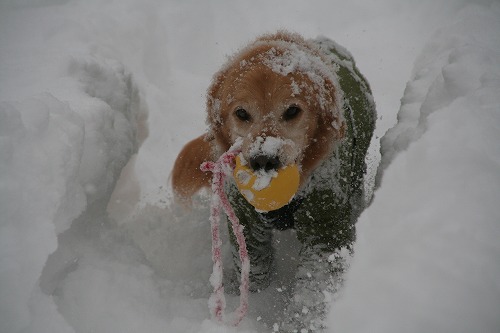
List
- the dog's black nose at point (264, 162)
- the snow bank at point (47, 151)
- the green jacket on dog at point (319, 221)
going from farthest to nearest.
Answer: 1. the green jacket on dog at point (319, 221)
2. the dog's black nose at point (264, 162)
3. the snow bank at point (47, 151)

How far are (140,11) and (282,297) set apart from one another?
3.99m

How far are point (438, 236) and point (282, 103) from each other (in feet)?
3.40

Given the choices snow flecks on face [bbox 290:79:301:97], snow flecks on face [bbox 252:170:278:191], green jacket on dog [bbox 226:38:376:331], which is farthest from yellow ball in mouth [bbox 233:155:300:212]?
snow flecks on face [bbox 290:79:301:97]

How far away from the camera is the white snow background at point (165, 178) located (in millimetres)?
1332

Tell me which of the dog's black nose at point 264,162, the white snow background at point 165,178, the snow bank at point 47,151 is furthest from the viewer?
the dog's black nose at point 264,162

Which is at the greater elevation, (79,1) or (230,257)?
(79,1)

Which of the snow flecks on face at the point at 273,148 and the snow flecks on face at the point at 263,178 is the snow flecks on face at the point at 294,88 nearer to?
the snow flecks on face at the point at 273,148

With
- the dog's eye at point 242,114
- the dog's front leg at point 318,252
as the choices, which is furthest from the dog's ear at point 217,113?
the dog's front leg at point 318,252

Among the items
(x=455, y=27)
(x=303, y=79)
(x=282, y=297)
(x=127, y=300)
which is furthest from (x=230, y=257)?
(x=455, y=27)

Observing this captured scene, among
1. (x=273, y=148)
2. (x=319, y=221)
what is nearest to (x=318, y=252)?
(x=319, y=221)

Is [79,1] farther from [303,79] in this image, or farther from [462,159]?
[462,159]

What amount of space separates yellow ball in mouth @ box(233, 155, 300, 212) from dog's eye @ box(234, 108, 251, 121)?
9.9 inches

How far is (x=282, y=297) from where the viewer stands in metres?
2.67

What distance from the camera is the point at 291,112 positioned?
2.16 m
